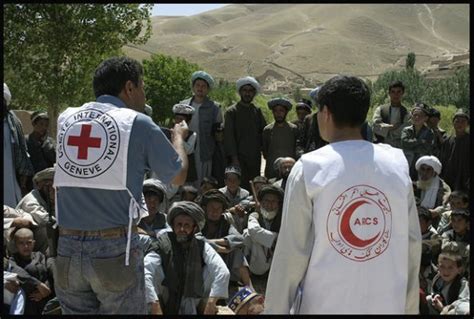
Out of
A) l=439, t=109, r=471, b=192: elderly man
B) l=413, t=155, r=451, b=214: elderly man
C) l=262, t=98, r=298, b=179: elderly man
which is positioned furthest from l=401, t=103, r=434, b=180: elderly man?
l=262, t=98, r=298, b=179: elderly man

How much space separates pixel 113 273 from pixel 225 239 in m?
3.07

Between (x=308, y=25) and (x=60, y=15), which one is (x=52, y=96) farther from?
(x=308, y=25)

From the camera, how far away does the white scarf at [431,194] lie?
725 cm

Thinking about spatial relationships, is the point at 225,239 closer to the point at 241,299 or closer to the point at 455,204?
the point at 241,299

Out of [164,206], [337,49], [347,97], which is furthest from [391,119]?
[337,49]

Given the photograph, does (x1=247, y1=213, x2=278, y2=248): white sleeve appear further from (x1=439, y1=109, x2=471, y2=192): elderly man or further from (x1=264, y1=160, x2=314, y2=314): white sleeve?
(x1=264, y1=160, x2=314, y2=314): white sleeve

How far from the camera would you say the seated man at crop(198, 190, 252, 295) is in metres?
5.91

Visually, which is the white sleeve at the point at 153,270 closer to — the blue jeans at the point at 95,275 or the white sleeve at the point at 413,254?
the blue jeans at the point at 95,275

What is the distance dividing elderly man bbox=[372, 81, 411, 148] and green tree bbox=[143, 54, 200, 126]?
537 inches

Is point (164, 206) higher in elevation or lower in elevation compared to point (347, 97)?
lower

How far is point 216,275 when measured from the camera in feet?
16.4

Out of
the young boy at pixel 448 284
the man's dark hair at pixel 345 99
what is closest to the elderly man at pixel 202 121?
the young boy at pixel 448 284

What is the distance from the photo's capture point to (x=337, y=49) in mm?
78000

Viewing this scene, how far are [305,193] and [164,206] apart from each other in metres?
4.06
